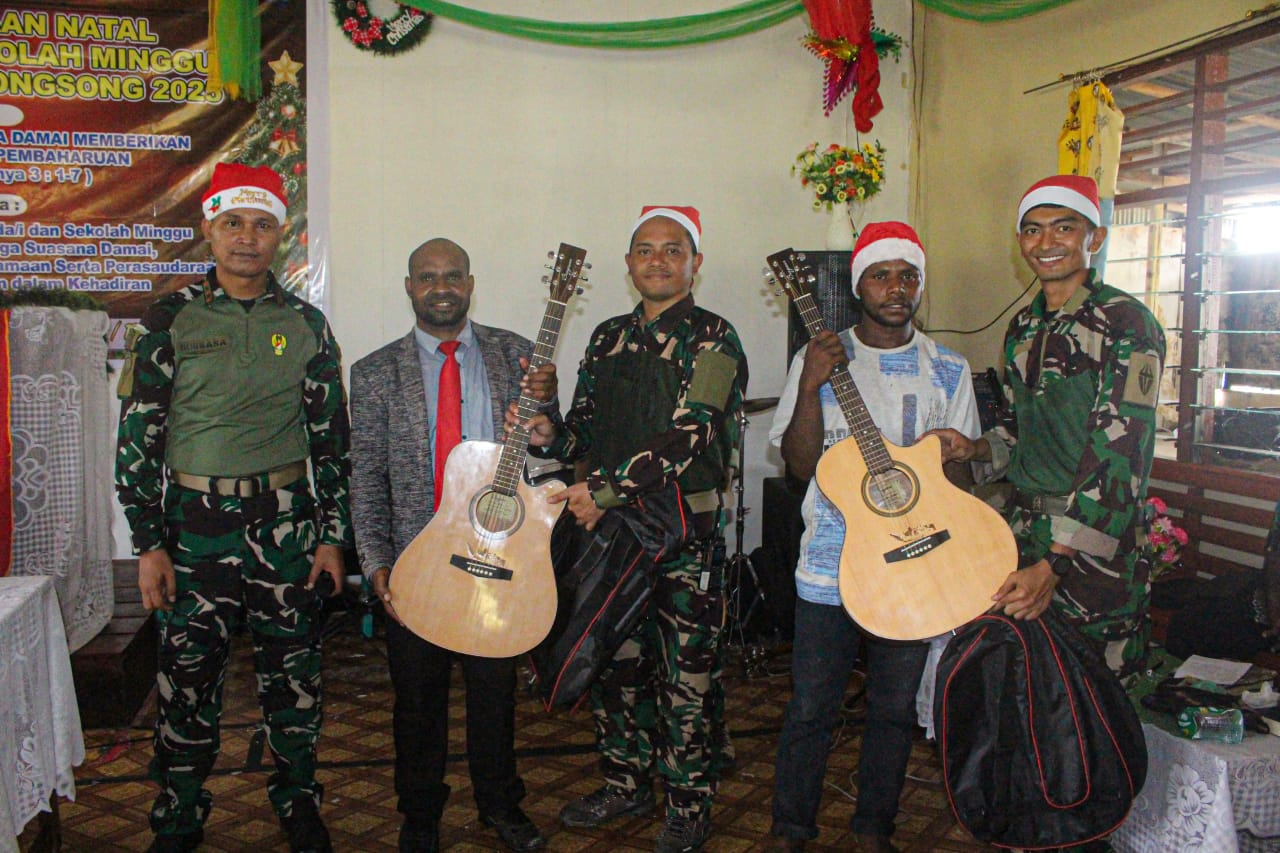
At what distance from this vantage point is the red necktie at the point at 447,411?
2.58m

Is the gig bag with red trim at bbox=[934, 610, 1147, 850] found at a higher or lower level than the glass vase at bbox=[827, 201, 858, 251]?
lower

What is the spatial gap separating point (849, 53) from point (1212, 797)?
408 cm

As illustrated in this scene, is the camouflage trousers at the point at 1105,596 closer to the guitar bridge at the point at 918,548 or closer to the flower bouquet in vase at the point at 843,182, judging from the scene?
the guitar bridge at the point at 918,548

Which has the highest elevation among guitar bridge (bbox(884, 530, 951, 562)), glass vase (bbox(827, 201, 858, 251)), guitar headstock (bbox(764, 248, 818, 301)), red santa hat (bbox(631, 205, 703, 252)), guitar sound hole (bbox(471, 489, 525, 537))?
glass vase (bbox(827, 201, 858, 251))

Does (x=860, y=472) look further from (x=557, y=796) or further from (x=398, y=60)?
(x=398, y=60)

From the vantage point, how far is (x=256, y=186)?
2.60m

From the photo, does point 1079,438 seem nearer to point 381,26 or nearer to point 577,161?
point 577,161

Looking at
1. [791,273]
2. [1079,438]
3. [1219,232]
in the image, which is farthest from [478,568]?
[1219,232]

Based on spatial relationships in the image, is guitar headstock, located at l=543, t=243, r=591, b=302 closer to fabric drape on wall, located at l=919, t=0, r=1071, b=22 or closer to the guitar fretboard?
the guitar fretboard

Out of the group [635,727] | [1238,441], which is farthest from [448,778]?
[1238,441]

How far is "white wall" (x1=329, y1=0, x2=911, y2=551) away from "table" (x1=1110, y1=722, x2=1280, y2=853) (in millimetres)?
3000

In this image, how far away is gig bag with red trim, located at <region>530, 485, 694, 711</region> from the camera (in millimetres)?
2547

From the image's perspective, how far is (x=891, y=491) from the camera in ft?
7.74

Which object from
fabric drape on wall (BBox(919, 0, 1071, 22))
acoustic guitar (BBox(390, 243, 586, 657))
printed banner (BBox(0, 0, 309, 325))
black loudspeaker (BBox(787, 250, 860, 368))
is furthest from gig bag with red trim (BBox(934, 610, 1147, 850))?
printed banner (BBox(0, 0, 309, 325))
